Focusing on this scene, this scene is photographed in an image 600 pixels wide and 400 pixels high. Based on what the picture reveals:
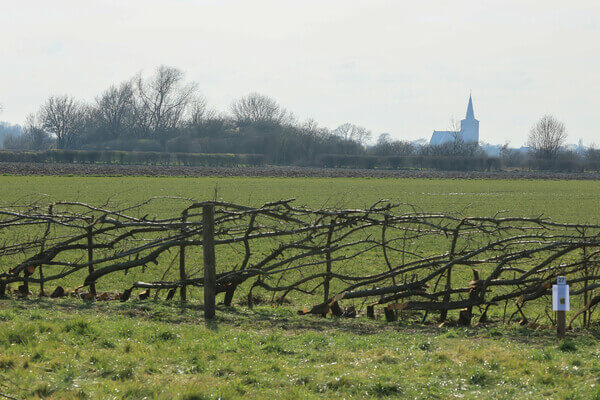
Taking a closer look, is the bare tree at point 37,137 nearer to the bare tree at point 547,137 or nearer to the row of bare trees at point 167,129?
the row of bare trees at point 167,129

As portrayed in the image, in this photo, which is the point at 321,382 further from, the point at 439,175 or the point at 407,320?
the point at 439,175

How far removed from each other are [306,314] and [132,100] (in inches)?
4381

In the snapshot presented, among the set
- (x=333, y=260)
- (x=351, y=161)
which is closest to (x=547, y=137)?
(x=351, y=161)

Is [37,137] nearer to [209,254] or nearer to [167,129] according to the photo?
[167,129]

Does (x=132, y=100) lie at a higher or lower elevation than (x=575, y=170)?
higher

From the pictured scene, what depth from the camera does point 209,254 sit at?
24.5 feet

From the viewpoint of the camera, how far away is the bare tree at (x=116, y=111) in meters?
112

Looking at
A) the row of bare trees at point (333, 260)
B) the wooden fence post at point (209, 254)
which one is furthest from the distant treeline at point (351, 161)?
the wooden fence post at point (209, 254)

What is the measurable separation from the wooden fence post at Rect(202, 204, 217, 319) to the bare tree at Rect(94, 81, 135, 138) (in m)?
109

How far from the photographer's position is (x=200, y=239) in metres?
8.72

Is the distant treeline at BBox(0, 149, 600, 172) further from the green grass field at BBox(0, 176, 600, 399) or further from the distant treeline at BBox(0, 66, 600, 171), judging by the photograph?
the green grass field at BBox(0, 176, 600, 399)

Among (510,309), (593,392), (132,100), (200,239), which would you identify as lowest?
(510,309)

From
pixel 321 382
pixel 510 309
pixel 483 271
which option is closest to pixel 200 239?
pixel 321 382

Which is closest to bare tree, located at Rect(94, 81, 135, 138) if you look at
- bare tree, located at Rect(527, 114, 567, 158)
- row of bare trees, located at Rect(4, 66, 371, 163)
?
row of bare trees, located at Rect(4, 66, 371, 163)
